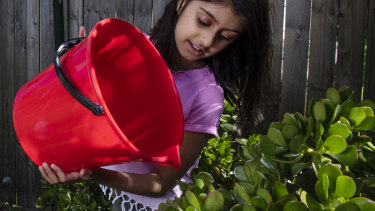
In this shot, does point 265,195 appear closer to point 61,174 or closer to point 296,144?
point 296,144

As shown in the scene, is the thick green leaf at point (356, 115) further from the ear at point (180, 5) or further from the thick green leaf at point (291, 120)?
the ear at point (180, 5)

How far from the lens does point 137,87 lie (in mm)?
1462

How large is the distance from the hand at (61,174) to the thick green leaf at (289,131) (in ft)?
1.94

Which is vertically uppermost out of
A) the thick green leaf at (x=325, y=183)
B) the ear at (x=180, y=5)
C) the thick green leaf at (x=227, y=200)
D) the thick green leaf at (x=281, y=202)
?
the ear at (x=180, y=5)

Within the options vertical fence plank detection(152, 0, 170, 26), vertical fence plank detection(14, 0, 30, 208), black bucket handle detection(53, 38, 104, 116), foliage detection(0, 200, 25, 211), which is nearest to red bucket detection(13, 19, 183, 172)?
black bucket handle detection(53, 38, 104, 116)

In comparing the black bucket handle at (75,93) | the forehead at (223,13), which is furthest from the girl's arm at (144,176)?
the forehead at (223,13)

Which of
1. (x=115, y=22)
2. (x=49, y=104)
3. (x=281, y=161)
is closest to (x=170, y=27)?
(x=115, y=22)

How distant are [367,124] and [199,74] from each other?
899mm

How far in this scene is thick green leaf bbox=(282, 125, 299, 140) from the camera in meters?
0.61

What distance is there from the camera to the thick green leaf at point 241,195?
0.54m

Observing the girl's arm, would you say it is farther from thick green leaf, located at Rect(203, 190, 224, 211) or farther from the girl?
thick green leaf, located at Rect(203, 190, 224, 211)

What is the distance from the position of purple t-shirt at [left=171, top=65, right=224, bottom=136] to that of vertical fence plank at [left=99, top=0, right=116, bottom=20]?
4.05 feet

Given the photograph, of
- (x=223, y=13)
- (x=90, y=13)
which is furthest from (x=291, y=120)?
(x=90, y=13)

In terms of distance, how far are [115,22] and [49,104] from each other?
0.35 m
